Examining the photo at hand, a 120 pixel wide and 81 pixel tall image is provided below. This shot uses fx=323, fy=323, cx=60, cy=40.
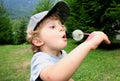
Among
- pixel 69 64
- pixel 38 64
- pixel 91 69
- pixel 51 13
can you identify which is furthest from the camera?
pixel 91 69

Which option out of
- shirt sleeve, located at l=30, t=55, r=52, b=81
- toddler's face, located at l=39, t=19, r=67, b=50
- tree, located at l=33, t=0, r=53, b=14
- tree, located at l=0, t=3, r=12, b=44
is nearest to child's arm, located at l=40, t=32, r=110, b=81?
shirt sleeve, located at l=30, t=55, r=52, b=81

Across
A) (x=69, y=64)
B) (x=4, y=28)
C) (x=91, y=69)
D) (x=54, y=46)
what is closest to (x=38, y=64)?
(x=54, y=46)

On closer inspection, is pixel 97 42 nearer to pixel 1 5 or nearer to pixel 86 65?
pixel 86 65

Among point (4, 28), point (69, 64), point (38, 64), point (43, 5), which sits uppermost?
point (69, 64)

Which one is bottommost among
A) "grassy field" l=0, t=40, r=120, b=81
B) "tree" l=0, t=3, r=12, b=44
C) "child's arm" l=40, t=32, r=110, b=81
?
"tree" l=0, t=3, r=12, b=44

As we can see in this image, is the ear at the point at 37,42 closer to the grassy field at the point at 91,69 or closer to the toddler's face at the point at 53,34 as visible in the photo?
the toddler's face at the point at 53,34

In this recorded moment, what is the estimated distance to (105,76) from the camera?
8805 millimetres

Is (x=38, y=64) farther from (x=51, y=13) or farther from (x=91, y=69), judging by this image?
(x=91, y=69)

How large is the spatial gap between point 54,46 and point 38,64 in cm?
18

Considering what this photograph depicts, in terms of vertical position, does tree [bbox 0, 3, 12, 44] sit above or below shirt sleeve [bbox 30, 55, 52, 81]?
below

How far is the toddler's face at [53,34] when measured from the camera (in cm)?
197

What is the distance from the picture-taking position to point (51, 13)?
214 centimetres

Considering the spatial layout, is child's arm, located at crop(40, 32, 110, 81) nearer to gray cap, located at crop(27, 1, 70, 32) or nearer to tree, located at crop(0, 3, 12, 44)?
gray cap, located at crop(27, 1, 70, 32)

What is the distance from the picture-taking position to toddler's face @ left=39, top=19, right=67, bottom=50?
197 cm
